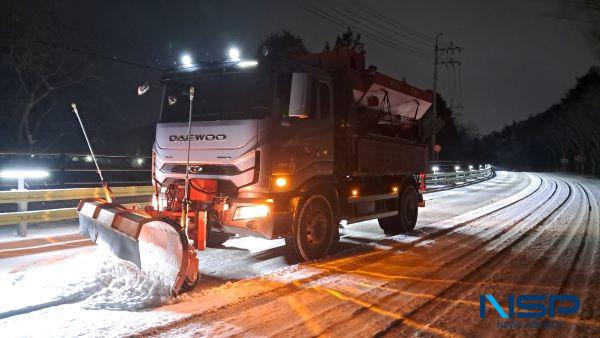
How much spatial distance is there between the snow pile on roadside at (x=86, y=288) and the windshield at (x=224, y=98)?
7.78ft

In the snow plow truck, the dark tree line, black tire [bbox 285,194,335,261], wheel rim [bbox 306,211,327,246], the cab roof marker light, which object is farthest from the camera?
the dark tree line

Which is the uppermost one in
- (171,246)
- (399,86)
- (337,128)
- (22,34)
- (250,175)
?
(22,34)

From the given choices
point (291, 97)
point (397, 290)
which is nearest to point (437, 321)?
point (397, 290)

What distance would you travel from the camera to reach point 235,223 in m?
6.43

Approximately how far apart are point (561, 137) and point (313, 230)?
98996mm

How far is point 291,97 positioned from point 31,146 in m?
25.5

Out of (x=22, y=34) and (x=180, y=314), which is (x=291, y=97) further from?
(x=22, y=34)

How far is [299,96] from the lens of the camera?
6469 mm

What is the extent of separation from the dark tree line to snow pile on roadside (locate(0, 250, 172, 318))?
213 ft

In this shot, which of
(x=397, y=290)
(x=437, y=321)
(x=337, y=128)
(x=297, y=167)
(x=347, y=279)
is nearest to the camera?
(x=437, y=321)

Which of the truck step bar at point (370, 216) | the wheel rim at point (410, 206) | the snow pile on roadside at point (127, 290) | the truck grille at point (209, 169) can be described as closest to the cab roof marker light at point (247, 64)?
the truck grille at point (209, 169)

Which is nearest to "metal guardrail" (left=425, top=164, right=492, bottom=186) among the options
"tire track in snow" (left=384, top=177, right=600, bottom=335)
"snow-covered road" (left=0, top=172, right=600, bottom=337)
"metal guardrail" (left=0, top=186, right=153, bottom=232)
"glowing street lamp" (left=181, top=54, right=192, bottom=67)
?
"tire track in snow" (left=384, top=177, right=600, bottom=335)

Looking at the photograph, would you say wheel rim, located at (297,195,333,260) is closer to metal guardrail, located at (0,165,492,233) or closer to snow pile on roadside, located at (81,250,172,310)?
snow pile on roadside, located at (81,250,172,310)

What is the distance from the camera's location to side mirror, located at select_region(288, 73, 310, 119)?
645 cm
